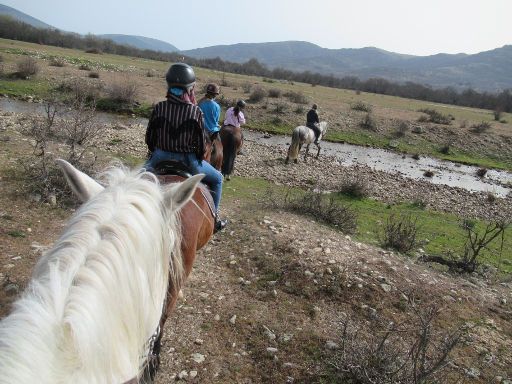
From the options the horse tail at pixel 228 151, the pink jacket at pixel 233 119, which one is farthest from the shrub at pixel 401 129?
the horse tail at pixel 228 151

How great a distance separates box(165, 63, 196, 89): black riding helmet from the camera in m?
4.07

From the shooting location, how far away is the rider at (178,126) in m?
3.94

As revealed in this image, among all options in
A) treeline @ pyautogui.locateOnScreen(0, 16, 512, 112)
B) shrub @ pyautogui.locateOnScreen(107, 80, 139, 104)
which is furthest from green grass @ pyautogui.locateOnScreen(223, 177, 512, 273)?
treeline @ pyautogui.locateOnScreen(0, 16, 512, 112)

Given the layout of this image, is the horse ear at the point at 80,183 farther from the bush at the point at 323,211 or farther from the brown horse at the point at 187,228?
the bush at the point at 323,211

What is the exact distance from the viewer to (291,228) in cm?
729

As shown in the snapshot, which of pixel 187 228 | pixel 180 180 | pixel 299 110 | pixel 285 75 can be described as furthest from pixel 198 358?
pixel 285 75

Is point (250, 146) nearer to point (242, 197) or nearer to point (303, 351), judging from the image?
point (242, 197)

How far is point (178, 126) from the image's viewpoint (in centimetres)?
394

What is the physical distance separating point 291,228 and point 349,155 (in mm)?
15199

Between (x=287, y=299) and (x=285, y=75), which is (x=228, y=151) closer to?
(x=287, y=299)

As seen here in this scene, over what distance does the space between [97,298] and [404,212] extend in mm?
12011

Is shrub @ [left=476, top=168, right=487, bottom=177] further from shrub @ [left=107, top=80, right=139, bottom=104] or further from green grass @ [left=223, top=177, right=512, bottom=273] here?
shrub @ [left=107, top=80, right=139, bottom=104]

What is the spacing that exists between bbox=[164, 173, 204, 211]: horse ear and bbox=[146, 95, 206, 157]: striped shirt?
1.80 meters

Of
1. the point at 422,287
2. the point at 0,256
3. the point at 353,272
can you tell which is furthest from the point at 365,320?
the point at 0,256
